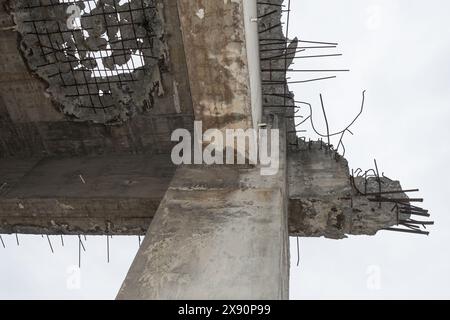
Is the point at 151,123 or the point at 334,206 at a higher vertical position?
the point at 151,123

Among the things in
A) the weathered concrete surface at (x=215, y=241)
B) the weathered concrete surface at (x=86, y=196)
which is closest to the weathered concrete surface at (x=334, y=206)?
the weathered concrete surface at (x=215, y=241)

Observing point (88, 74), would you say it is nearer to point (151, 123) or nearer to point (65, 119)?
point (65, 119)

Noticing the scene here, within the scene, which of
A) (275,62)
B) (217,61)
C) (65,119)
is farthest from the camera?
(65,119)

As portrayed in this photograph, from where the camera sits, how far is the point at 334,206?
484 centimetres

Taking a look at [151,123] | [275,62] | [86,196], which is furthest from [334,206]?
[86,196]

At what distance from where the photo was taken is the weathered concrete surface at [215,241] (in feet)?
9.12

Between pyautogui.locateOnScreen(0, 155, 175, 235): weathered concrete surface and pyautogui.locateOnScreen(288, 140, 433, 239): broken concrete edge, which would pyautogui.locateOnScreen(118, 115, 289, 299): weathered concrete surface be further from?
pyautogui.locateOnScreen(0, 155, 175, 235): weathered concrete surface

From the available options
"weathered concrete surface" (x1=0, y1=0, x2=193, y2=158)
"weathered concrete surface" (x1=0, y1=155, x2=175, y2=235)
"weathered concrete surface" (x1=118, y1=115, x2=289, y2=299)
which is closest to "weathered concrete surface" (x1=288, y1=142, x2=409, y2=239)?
"weathered concrete surface" (x1=118, y1=115, x2=289, y2=299)

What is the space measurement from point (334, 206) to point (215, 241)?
2.03 m

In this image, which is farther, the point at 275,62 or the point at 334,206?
the point at 275,62

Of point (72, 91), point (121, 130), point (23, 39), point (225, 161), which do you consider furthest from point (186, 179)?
point (23, 39)

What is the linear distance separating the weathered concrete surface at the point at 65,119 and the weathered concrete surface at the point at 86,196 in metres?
0.27

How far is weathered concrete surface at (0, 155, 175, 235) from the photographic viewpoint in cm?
525

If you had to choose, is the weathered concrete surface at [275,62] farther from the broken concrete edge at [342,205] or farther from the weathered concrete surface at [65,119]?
the weathered concrete surface at [65,119]
